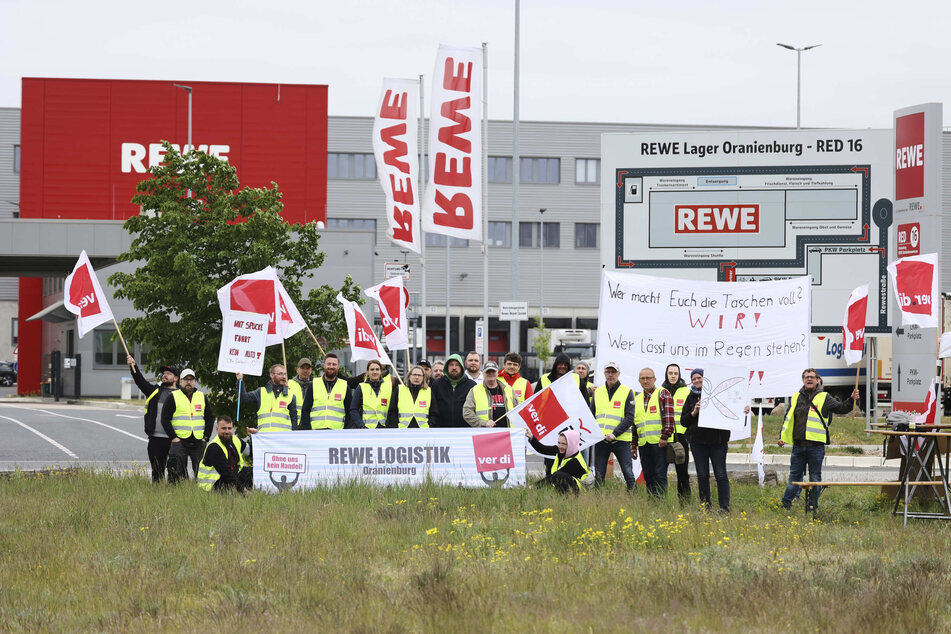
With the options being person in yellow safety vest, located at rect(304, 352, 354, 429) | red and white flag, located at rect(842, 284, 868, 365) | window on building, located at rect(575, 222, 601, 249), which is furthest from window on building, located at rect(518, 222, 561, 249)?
person in yellow safety vest, located at rect(304, 352, 354, 429)

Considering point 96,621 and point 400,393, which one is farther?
point 400,393

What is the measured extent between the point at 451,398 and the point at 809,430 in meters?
4.32

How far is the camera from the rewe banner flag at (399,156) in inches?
863

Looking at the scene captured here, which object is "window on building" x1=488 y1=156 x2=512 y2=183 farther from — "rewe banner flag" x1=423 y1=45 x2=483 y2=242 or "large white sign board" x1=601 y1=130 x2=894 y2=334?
"rewe banner flag" x1=423 y1=45 x2=483 y2=242

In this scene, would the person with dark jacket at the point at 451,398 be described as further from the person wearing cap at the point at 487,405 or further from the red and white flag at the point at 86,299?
the red and white flag at the point at 86,299

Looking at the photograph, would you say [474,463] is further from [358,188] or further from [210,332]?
[358,188]

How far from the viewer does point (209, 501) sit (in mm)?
12352

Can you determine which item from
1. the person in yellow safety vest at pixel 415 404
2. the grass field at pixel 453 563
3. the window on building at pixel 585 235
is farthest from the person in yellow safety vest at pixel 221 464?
the window on building at pixel 585 235

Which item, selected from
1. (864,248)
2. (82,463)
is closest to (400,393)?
(82,463)

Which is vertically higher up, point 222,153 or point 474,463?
point 222,153

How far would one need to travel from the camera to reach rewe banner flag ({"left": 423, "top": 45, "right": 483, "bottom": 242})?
20.0m

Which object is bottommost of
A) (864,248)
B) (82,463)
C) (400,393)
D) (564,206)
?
(82,463)

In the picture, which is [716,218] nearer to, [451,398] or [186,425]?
[451,398]

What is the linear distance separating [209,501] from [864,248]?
50.7 ft
